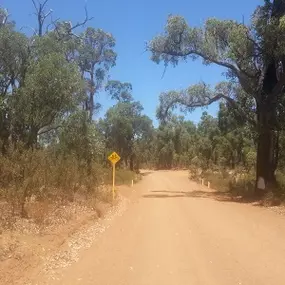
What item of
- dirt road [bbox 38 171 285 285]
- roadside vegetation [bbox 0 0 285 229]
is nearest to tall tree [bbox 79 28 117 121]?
roadside vegetation [bbox 0 0 285 229]

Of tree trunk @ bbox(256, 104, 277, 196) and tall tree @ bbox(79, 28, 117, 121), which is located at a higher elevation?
tall tree @ bbox(79, 28, 117, 121)

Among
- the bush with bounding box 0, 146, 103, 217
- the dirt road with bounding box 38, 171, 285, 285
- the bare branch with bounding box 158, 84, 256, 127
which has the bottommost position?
the dirt road with bounding box 38, 171, 285, 285

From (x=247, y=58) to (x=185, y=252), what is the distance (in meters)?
16.2

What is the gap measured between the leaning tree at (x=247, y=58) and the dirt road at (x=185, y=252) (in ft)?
27.9

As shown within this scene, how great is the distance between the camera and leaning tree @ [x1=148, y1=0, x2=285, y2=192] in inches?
889

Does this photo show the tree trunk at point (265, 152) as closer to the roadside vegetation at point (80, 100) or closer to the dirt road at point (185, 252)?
the roadside vegetation at point (80, 100)

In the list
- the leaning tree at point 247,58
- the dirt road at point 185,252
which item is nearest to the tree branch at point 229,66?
the leaning tree at point 247,58

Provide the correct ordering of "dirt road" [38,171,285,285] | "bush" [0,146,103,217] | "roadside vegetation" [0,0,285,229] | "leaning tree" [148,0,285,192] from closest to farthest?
"dirt road" [38,171,285,285]
"bush" [0,146,103,217]
"roadside vegetation" [0,0,285,229]
"leaning tree" [148,0,285,192]

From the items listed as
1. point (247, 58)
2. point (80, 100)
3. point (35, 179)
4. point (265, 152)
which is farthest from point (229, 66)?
point (35, 179)

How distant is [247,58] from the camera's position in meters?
23.7

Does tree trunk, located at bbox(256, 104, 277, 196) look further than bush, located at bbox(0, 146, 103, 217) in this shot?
Yes

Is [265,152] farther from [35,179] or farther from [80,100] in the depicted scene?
[35,179]

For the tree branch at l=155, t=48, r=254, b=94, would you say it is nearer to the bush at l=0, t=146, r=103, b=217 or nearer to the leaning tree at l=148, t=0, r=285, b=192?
the leaning tree at l=148, t=0, r=285, b=192

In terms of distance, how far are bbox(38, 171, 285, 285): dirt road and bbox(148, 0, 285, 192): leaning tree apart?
8.51m
